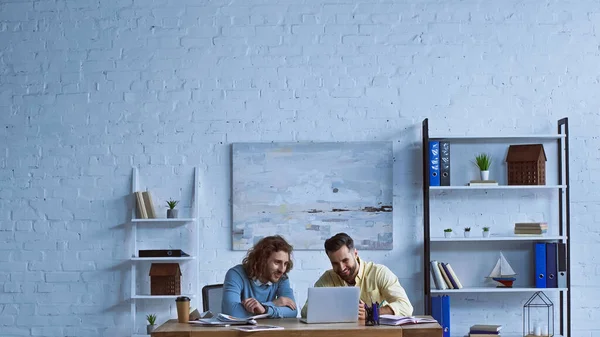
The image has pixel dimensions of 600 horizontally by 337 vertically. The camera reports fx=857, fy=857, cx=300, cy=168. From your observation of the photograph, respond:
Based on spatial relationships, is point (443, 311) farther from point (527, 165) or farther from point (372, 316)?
point (372, 316)

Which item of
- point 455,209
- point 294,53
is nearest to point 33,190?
point 294,53

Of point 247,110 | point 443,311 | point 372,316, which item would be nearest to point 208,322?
point 372,316

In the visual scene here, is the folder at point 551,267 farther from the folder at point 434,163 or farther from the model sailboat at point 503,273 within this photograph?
the folder at point 434,163

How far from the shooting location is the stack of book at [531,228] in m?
5.99

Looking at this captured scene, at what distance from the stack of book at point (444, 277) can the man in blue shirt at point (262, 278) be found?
4.86ft

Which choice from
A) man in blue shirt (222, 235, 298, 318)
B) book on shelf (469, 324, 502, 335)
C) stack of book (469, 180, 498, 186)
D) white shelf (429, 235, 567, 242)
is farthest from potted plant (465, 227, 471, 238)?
man in blue shirt (222, 235, 298, 318)

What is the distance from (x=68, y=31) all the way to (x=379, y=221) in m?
2.71

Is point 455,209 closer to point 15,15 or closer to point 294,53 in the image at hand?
point 294,53

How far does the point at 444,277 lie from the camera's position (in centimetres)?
603

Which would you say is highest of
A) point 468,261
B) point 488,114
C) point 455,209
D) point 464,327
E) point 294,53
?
point 294,53

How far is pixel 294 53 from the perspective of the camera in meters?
6.30

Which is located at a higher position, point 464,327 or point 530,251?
point 530,251

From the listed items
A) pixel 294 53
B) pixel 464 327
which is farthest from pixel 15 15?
pixel 464 327

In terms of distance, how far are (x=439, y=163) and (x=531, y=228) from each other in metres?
0.79
